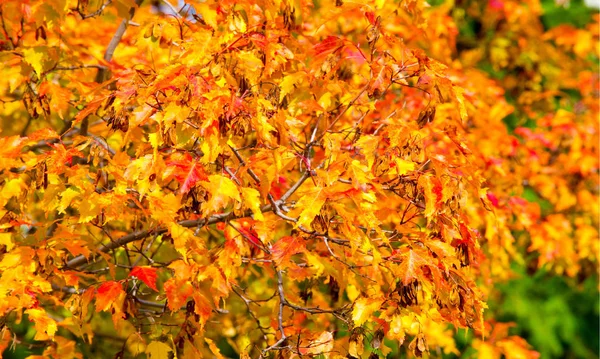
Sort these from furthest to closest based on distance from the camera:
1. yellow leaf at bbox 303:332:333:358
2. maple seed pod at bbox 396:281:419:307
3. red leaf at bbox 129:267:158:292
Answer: red leaf at bbox 129:267:158:292 < yellow leaf at bbox 303:332:333:358 < maple seed pod at bbox 396:281:419:307

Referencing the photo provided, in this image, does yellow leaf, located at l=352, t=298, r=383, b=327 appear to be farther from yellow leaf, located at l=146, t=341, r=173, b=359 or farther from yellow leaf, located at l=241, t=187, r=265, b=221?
yellow leaf, located at l=146, t=341, r=173, b=359

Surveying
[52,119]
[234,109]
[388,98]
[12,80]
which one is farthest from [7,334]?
[388,98]

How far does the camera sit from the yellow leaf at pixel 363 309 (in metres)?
2.62

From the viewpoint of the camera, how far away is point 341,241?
2.82 meters

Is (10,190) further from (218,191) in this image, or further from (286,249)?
(286,249)

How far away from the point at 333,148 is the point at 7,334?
4.60 ft

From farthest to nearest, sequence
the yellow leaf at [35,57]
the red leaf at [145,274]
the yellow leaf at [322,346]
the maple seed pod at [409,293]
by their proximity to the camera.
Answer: the yellow leaf at [35,57] < the red leaf at [145,274] < the yellow leaf at [322,346] < the maple seed pod at [409,293]

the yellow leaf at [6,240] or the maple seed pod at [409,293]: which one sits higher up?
the maple seed pod at [409,293]

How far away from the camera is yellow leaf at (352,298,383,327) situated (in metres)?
2.62

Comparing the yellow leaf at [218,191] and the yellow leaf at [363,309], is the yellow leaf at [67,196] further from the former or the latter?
the yellow leaf at [363,309]

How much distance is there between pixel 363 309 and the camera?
2648mm

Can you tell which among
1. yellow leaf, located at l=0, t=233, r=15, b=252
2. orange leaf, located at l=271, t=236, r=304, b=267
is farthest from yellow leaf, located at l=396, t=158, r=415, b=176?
yellow leaf, located at l=0, t=233, r=15, b=252

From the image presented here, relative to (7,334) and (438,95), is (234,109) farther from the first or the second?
(7,334)

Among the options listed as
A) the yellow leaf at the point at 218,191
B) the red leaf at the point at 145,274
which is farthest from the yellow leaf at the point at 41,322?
the yellow leaf at the point at 218,191
